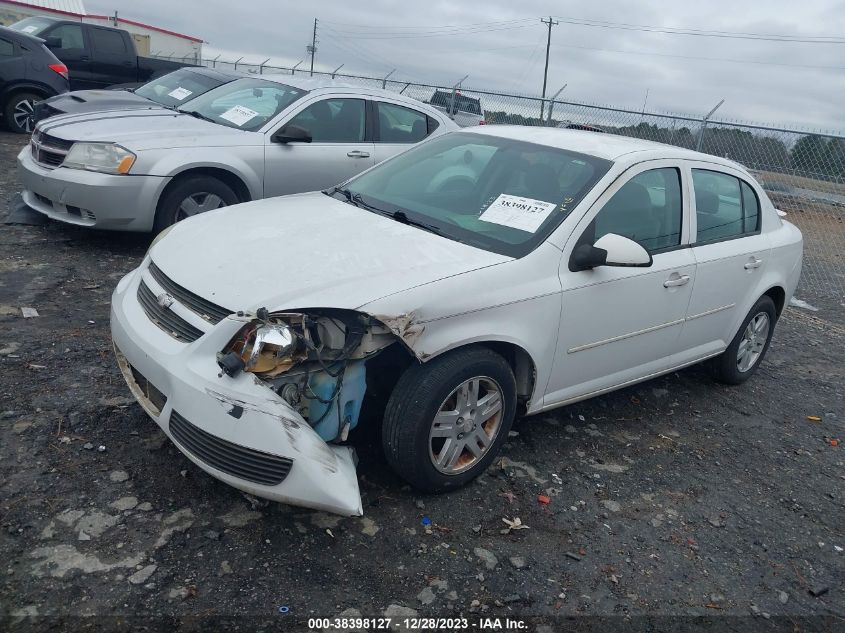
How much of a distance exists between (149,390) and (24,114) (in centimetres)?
1060

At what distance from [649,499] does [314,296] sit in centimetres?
208

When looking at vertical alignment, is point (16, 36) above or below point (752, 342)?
above

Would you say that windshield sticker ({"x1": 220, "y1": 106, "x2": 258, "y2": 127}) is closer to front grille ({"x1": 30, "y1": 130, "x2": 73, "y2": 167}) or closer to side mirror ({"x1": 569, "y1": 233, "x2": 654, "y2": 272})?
front grille ({"x1": 30, "y1": 130, "x2": 73, "y2": 167})

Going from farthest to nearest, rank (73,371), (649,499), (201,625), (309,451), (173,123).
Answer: (173,123), (73,371), (649,499), (309,451), (201,625)

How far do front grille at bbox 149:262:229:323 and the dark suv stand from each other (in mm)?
9691

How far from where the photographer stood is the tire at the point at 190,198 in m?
5.98

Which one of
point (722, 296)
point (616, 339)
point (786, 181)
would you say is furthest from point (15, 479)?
point (786, 181)

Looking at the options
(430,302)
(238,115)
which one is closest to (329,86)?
(238,115)

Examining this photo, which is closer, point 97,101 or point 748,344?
point 748,344

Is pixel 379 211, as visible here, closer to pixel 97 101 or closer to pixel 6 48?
pixel 97 101

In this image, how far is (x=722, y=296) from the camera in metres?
4.64

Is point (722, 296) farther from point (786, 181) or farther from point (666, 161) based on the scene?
point (786, 181)

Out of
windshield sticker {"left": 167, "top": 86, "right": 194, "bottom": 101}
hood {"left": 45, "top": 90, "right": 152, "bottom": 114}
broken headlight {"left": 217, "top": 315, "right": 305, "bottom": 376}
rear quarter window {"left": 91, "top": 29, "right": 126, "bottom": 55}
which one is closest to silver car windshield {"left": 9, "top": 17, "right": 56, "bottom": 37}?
rear quarter window {"left": 91, "top": 29, "right": 126, "bottom": 55}

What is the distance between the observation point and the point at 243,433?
2.71 meters
